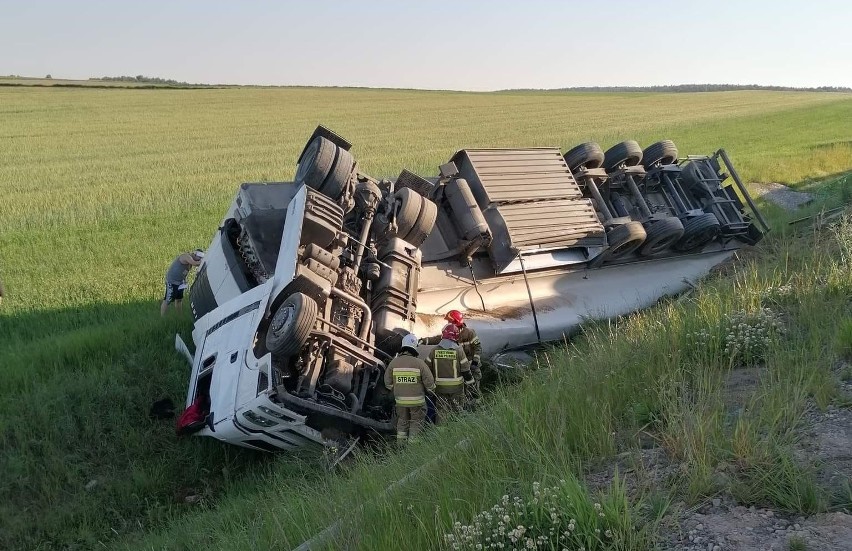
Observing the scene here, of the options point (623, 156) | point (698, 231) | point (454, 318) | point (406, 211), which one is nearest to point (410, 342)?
point (454, 318)

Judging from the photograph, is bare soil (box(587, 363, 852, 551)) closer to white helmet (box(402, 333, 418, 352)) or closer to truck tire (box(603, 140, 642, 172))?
white helmet (box(402, 333, 418, 352))

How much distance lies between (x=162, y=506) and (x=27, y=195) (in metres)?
12.8

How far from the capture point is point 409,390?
203 inches

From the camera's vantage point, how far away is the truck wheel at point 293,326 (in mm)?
A: 4930

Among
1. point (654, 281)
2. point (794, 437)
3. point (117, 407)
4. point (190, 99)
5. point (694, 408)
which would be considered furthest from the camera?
point (190, 99)

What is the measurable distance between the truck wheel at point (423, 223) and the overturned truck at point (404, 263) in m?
0.01

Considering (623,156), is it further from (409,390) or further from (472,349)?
(409,390)

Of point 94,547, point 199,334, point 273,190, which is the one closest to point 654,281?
point 273,190

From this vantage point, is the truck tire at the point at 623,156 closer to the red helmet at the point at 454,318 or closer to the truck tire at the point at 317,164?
the red helmet at the point at 454,318

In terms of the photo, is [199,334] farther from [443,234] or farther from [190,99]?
[190,99]

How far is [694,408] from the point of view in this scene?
3.12 meters

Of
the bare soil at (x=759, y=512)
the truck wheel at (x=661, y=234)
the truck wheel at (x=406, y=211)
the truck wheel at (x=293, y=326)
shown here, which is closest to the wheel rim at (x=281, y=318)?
the truck wheel at (x=293, y=326)

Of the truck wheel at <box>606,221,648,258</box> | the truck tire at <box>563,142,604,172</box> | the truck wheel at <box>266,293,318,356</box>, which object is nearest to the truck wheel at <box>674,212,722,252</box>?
the truck wheel at <box>606,221,648,258</box>

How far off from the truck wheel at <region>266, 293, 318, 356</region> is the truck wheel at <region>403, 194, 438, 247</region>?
6.43 ft
